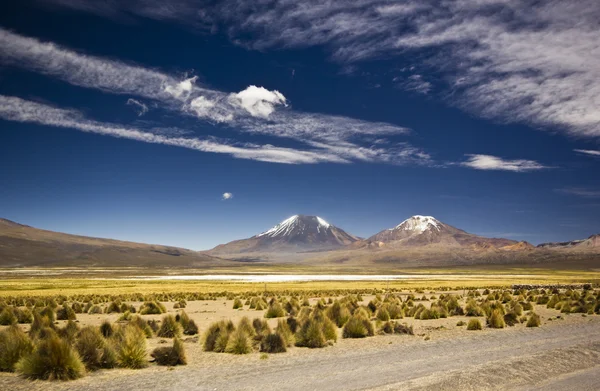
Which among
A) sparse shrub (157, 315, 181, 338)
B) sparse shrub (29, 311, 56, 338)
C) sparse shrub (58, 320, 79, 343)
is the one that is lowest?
sparse shrub (157, 315, 181, 338)

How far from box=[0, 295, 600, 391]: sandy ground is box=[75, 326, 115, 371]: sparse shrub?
1.35ft

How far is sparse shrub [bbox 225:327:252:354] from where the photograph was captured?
1460 cm

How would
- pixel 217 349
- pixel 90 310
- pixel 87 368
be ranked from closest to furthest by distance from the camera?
pixel 87 368 < pixel 217 349 < pixel 90 310

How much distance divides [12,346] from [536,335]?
1807 cm

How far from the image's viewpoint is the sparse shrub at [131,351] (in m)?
12.4

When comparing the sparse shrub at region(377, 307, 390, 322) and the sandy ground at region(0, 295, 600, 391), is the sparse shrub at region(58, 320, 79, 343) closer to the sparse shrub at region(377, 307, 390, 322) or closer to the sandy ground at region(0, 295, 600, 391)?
the sandy ground at region(0, 295, 600, 391)

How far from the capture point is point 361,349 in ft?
50.2

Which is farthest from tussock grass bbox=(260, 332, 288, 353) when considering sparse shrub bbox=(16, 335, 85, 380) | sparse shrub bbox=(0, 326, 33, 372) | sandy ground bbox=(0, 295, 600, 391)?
sparse shrub bbox=(0, 326, 33, 372)

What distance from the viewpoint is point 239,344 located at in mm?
14688

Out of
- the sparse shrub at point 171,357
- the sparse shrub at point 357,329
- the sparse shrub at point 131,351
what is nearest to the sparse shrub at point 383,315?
the sparse shrub at point 357,329

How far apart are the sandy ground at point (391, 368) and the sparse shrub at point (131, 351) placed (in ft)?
1.26

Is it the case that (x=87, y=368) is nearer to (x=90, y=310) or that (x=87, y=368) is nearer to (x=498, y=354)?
(x=498, y=354)

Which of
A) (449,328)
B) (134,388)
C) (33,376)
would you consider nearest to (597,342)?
(449,328)

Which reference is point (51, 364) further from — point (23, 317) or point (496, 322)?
point (496, 322)
